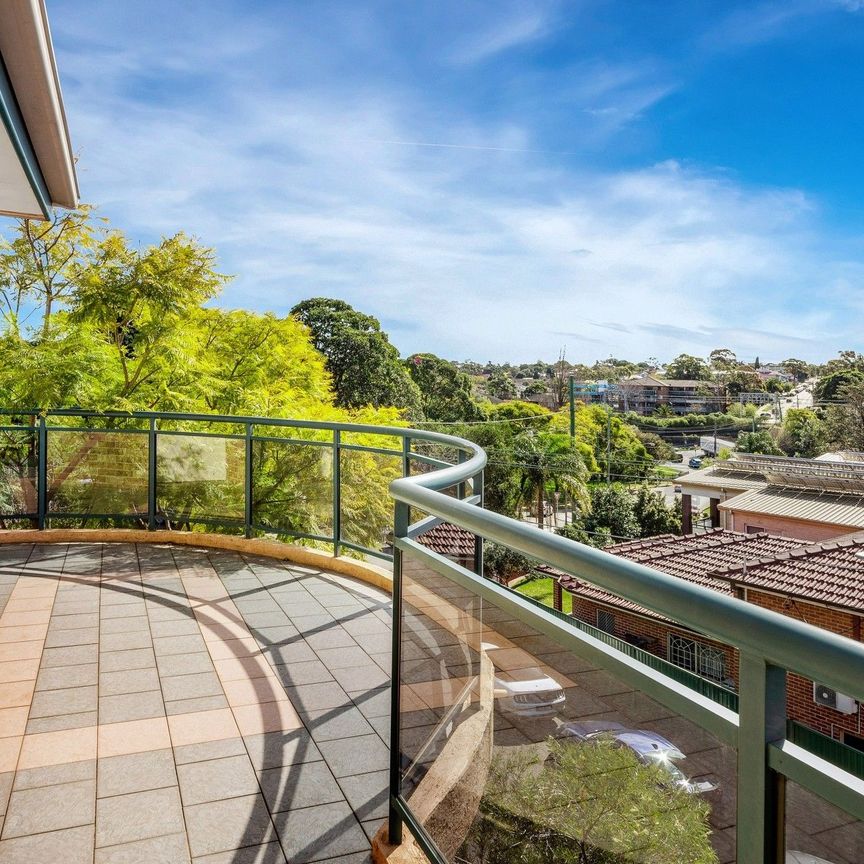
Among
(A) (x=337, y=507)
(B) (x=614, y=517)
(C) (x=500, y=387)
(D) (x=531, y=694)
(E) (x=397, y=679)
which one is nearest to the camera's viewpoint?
(D) (x=531, y=694)

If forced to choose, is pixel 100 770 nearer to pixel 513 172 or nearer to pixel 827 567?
pixel 827 567

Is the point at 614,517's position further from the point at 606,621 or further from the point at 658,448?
the point at 606,621

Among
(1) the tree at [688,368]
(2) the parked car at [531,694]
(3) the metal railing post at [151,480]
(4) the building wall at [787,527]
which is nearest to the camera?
(2) the parked car at [531,694]

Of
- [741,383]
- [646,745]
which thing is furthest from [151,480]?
[741,383]

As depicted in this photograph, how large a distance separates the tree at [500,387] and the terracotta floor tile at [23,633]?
57627 millimetres

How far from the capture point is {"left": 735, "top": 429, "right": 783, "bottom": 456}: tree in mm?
64188

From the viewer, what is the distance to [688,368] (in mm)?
83688

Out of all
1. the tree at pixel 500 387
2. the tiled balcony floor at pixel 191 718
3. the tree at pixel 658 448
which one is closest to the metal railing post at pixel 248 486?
the tiled balcony floor at pixel 191 718

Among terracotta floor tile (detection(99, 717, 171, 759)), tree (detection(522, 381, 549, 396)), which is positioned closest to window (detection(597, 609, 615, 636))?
terracotta floor tile (detection(99, 717, 171, 759))

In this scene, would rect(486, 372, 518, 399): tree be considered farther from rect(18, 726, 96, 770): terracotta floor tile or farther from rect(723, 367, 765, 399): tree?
rect(18, 726, 96, 770): terracotta floor tile

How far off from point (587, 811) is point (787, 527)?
142ft

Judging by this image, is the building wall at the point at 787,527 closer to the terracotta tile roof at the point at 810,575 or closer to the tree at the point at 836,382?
the terracotta tile roof at the point at 810,575

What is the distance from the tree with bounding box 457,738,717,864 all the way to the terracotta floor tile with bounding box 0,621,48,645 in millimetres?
3190

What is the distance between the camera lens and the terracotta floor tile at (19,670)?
3.41 m
